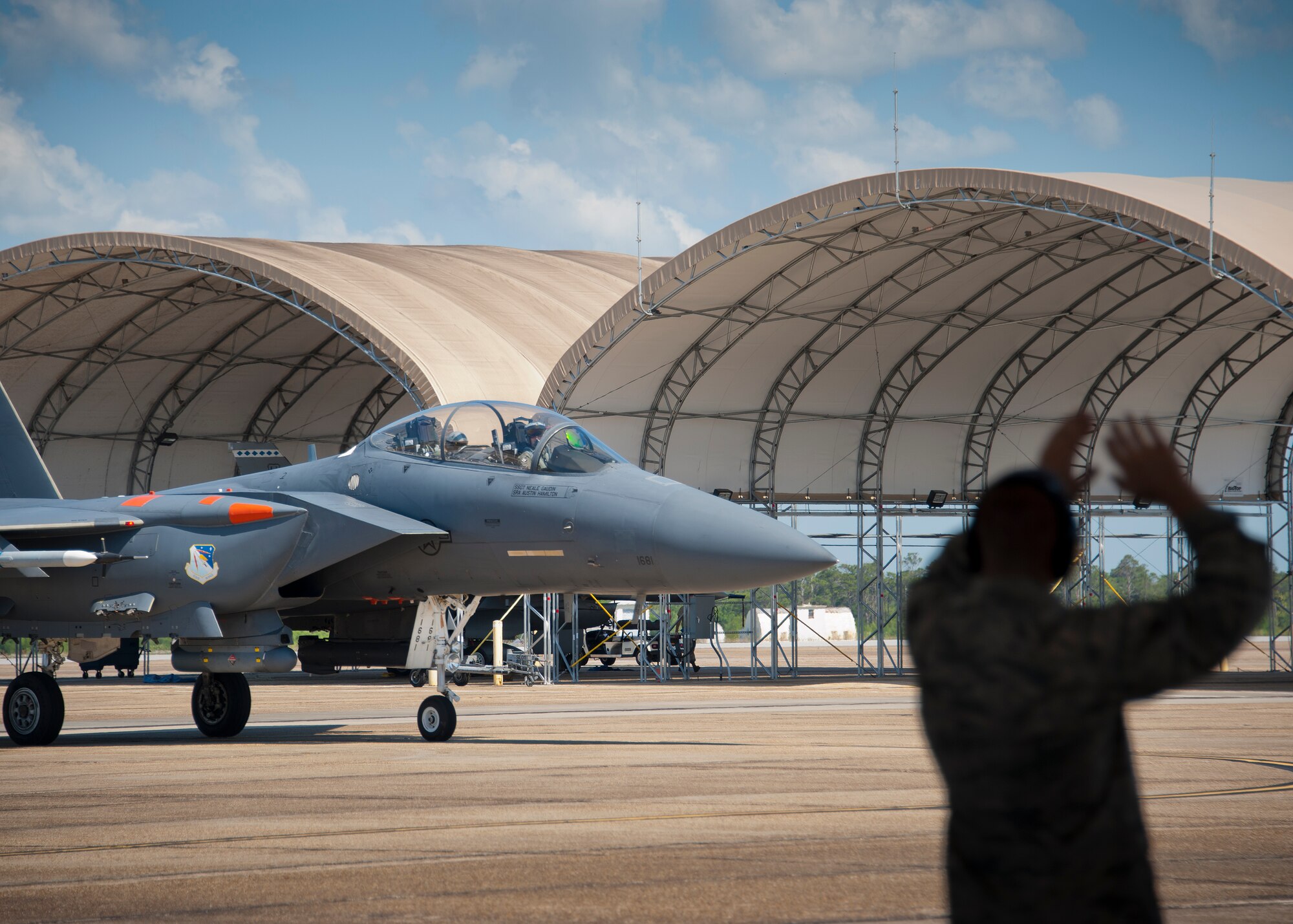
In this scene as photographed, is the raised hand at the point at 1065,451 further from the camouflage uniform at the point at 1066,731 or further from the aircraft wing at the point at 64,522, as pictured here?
the aircraft wing at the point at 64,522

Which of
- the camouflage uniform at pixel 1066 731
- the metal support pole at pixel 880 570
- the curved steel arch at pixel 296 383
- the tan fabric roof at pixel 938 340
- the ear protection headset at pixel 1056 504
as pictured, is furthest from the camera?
the curved steel arch at pixel 296 383

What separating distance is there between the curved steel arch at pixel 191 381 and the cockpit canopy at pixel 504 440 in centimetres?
2619

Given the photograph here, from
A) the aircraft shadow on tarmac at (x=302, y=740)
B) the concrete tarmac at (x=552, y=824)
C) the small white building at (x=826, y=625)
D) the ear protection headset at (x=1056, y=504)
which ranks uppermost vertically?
the ear protection headset at (x=1056, y=504)

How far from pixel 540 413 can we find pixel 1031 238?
17.0m

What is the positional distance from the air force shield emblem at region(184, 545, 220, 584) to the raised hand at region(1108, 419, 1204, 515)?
10.8 meters

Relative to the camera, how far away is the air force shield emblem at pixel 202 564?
12359mm

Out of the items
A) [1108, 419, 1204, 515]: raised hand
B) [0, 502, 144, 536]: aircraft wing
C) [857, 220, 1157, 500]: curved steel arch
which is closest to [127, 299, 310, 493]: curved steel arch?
[857, 220, 1157, 500]: curved steel arch

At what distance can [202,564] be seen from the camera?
40.7ft

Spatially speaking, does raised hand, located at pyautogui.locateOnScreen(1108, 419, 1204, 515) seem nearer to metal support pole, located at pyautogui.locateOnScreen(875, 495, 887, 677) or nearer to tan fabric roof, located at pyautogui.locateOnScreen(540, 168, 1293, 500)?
tan fabric roof, located at pyautogui.locateOnScreen(540, 168, 1293, 500)

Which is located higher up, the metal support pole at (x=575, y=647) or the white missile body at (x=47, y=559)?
the white missile body at (x=47, y=559)

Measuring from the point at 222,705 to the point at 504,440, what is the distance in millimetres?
4435

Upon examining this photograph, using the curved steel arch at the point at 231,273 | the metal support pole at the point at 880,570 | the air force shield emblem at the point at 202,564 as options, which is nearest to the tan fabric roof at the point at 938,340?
the metal support pole at the point at 880,570

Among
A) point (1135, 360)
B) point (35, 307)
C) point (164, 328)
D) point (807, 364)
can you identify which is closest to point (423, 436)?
point (807, 364)

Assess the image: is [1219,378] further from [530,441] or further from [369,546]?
[369,546]
